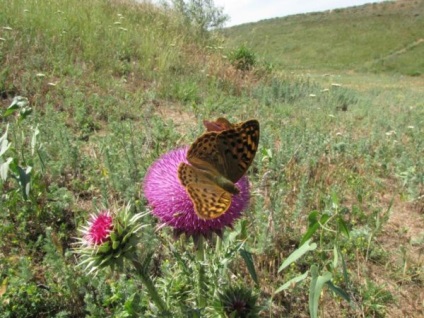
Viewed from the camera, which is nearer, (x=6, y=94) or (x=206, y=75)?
(x=6, y=94)

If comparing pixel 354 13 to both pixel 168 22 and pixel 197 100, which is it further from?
pixel 197 100

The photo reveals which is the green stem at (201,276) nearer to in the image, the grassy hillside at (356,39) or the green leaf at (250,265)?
the green leaf at (250,265)

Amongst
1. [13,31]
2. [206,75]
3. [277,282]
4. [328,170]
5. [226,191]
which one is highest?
[13,31]

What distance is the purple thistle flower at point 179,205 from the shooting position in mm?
1878

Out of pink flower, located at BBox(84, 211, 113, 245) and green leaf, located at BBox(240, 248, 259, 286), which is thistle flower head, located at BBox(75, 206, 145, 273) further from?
green leaf, located at BBox(240, 248, 259, 286)

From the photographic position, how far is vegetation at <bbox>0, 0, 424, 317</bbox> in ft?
7.41

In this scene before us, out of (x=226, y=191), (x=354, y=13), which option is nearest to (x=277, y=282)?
(x=226, y=191)

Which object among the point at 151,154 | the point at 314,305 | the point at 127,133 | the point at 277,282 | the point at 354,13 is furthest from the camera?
the point at 354,13

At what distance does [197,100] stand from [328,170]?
10.1 feet

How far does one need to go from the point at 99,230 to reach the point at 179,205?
0.38 meters

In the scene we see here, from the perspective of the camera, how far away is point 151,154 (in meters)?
4.06

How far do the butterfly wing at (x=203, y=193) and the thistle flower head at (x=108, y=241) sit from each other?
1.06ft

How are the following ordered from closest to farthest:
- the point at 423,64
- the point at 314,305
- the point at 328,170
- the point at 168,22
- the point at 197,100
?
the point at 314,305 < the point at 328,170 < the point at 197,100 < the point at 168,22 < the point at 423,64

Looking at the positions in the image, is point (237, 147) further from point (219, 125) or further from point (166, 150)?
point (166, 150)
